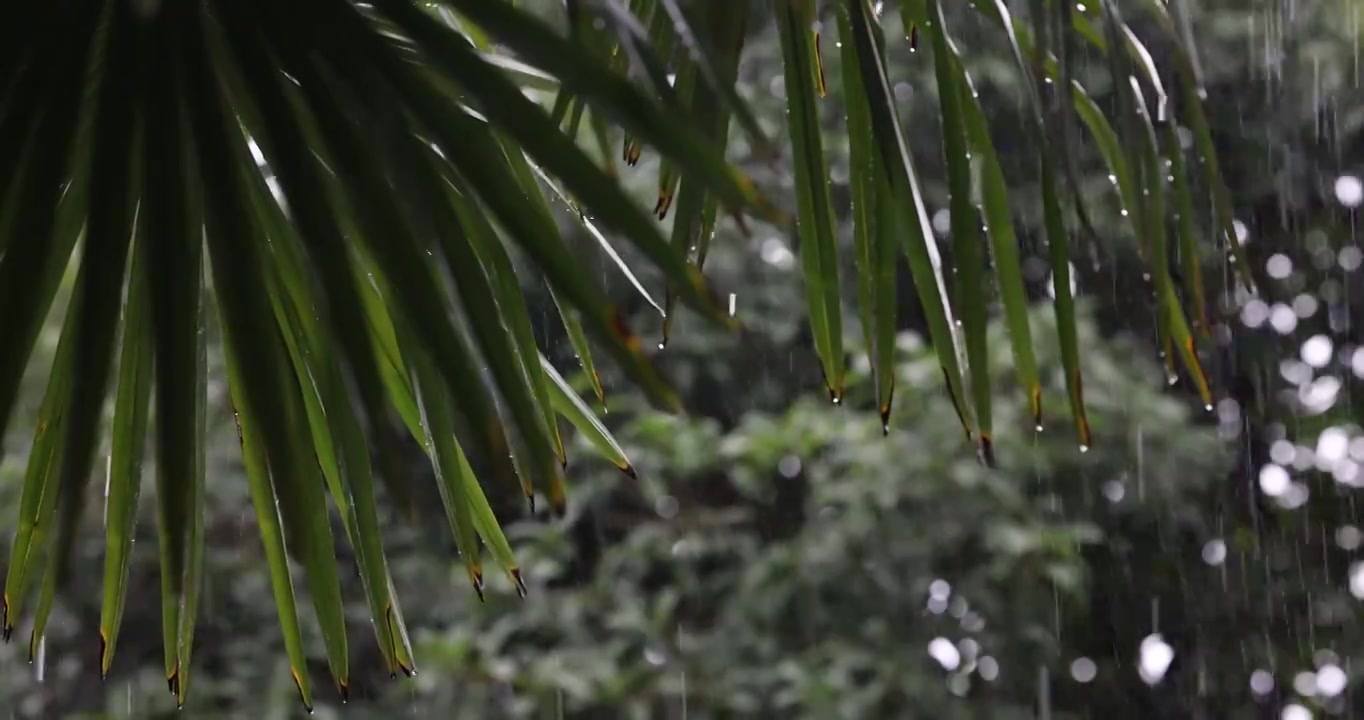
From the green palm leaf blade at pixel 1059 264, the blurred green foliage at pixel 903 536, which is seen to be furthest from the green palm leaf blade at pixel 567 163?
the blurred green foliage at pixel 903 536

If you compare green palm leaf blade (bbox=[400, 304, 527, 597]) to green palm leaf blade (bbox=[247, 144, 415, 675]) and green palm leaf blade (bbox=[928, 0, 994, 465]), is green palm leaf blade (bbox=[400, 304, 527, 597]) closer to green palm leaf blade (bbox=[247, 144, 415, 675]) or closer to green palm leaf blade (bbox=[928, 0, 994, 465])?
green palm leaf blade (bbox=[247, 144, 415, 675])

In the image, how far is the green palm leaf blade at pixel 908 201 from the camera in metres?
0.58

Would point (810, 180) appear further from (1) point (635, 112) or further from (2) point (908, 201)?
(1) point (635, 112)

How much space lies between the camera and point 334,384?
608mm

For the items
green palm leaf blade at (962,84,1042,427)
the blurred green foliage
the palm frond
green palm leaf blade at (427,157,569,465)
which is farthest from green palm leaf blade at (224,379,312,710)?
the blurred green foliage

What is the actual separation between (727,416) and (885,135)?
2.05m

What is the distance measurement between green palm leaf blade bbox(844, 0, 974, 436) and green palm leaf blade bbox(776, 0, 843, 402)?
0.03m

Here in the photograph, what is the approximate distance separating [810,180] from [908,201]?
67mm

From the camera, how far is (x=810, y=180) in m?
0.64

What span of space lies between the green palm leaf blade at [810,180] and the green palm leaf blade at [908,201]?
0.10 ft

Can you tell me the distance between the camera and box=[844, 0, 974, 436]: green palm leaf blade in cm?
58

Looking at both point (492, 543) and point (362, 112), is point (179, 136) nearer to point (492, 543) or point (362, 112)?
point (362, 112)

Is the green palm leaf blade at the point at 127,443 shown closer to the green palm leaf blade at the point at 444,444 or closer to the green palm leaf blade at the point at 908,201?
the green palm leaf blade at the point at 444,444

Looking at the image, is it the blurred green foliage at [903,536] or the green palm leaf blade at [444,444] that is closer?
the green palm leaf blade at [444,444]
